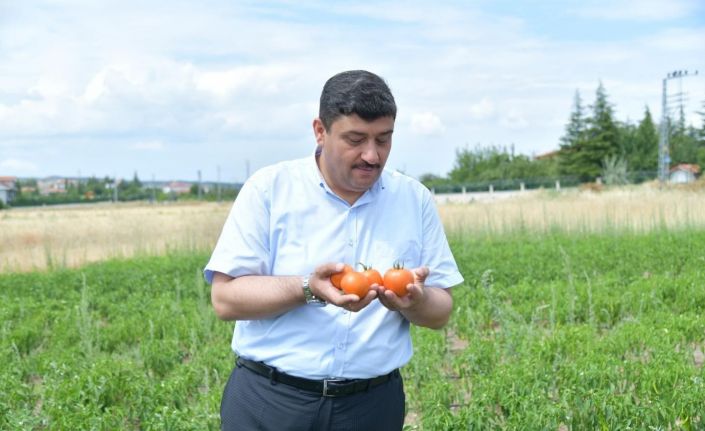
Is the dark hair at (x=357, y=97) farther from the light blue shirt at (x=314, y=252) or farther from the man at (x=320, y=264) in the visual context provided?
the light blue shirt at (x=314, y=252)

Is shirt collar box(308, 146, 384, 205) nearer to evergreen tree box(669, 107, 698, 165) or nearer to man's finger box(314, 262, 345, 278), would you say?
man's finger box(314, 262, 345, 278)

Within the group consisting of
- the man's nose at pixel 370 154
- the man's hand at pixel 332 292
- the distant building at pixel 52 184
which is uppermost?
the distant building at pixel 52 184

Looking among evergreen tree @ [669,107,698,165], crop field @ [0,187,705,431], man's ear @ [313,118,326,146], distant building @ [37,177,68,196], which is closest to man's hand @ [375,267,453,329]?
man's ear @ [313,118,326,146]

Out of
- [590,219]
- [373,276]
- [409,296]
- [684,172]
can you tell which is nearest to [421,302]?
[409,296]

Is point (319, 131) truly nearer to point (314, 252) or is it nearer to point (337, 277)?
point (314, 252)

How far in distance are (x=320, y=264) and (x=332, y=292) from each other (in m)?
0.17

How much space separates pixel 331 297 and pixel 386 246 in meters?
0.41

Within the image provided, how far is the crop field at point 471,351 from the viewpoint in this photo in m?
4.63

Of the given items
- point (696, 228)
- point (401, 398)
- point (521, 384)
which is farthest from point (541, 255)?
point (401, 398)

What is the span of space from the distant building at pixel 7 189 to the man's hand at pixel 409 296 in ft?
213

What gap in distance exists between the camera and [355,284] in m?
2.31

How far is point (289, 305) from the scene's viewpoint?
244cm

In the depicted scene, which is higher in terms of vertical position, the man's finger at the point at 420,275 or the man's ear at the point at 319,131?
the man's ear at the point at 319,131

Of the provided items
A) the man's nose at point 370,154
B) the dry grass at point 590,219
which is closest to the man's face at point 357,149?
the man's nose at point 370,154
